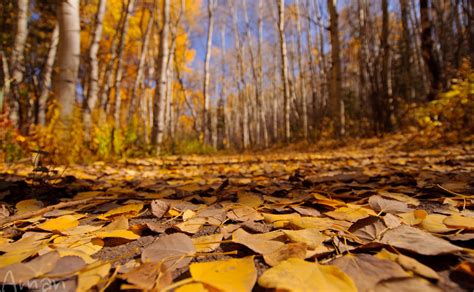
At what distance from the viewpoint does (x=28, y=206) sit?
1.19m

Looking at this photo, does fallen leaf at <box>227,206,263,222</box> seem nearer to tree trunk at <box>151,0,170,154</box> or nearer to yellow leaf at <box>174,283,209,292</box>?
yellow leaf at <box>174,283,209,292</box>

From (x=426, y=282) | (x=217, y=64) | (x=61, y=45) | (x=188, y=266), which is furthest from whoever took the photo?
(x=217, y=64)

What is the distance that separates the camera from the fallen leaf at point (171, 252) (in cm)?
64

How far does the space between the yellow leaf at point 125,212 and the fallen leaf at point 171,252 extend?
0.44m

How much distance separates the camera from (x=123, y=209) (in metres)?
1.13

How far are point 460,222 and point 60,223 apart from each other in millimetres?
1261

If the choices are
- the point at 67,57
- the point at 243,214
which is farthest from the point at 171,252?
the point at 67,57

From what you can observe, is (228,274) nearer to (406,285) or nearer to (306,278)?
(306,278)

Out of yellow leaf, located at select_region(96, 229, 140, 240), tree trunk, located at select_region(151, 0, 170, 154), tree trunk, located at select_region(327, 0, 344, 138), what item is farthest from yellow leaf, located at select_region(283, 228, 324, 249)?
tree trunk, located at select_region(327, 0, 344, 138)

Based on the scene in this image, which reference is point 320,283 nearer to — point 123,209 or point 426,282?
point 426,282

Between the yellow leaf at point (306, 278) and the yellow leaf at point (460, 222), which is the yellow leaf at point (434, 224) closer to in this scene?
the yellow leaf at point (460, 222)

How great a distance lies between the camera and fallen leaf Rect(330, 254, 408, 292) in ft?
1.69

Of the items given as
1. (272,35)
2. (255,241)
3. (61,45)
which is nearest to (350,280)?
(255,241)

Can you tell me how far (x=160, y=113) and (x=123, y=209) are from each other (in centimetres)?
539
